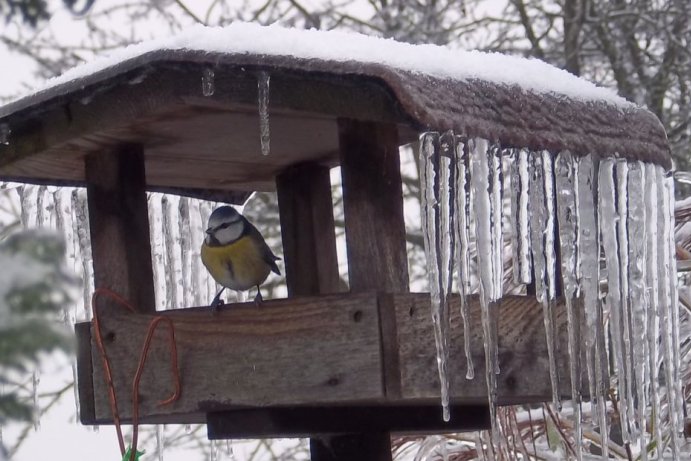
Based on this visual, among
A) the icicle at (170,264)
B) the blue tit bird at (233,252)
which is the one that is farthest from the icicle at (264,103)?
the icicle at (170,264)

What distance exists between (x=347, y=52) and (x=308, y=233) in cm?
95

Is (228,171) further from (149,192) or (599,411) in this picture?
(599,411)

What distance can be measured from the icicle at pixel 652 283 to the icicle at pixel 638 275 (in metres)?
0.01

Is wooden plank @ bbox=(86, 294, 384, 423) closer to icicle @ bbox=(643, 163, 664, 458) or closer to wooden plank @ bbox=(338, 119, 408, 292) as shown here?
wooden plank @ bbox=(338, 119, 408, 292)

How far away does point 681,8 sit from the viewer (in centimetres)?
721

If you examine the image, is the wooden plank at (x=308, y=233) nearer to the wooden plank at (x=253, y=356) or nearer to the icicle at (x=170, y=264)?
the icicle at (x=170, y=264)

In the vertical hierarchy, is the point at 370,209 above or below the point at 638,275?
above

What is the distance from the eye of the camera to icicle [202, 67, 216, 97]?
7.18 feet

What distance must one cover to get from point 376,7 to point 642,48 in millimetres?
1735

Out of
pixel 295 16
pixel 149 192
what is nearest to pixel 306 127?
pixel 149 192

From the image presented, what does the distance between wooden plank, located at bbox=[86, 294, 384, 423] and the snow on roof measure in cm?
47

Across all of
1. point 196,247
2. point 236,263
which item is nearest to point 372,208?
point 236,263

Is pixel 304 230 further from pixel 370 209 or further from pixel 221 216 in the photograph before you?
pixel 370 209

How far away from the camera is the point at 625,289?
245 centimetres
